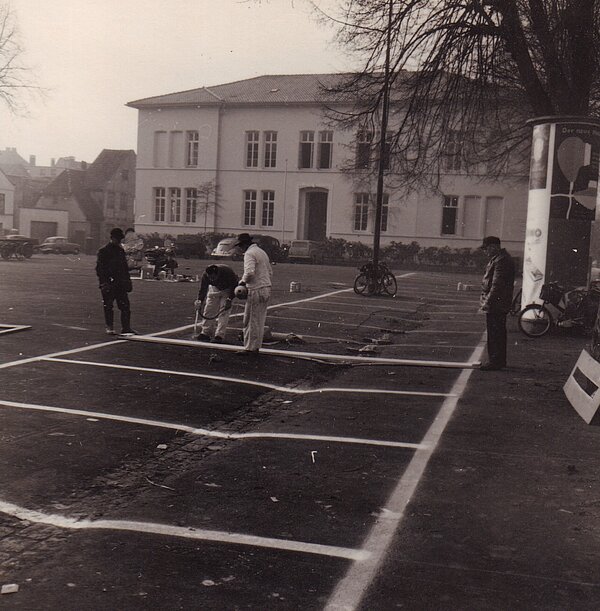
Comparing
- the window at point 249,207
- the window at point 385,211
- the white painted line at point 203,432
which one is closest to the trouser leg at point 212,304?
the white painted line at point 203,432

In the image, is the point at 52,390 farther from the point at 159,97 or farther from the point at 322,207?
the point at 159,97

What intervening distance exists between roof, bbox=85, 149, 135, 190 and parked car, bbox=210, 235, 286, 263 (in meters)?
38.6

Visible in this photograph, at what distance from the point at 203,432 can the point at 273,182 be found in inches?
1888

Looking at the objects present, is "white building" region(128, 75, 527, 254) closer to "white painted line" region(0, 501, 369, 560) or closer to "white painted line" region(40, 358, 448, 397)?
"white painted line" region(40, 358, 448, 397)

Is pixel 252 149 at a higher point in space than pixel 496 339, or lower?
higher

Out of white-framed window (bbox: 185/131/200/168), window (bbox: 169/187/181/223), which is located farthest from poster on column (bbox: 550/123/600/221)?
window (bbox: 169/187/181/223)

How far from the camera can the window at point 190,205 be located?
5689 cm

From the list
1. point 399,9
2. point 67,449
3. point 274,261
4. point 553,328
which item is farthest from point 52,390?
point 274,261

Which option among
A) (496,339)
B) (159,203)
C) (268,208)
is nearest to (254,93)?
(268,208)

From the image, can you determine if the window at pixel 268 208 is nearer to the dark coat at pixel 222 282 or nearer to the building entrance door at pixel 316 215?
the building entrance door at pixel 316 215

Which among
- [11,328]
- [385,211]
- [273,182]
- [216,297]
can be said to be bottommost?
[11,328]

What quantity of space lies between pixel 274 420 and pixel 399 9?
1151cm

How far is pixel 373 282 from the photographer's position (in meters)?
24.3

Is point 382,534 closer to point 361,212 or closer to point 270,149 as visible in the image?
point 361,212
